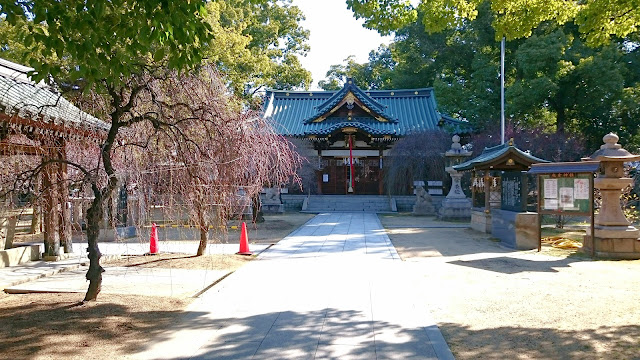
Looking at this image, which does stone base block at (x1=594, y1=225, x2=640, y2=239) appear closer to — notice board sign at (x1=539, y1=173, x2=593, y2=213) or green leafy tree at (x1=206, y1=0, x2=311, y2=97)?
notice board sign at (x1=539, y1=173, x2=593, y2=213)

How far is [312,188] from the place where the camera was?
99.4ft

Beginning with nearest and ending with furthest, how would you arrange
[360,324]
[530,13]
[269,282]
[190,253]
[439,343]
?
1. [439,343]
2. [360,324]
3. [269,282]
4. [530,13]
5. [190,253]

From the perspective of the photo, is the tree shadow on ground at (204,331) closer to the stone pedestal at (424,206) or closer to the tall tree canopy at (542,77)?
the stone pedestal at (424,206)

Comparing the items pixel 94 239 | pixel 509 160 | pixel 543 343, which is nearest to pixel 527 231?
pixel 509 160

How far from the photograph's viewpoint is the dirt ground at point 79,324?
5.10m

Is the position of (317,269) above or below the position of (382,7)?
below

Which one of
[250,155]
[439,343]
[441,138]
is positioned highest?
[441,138]

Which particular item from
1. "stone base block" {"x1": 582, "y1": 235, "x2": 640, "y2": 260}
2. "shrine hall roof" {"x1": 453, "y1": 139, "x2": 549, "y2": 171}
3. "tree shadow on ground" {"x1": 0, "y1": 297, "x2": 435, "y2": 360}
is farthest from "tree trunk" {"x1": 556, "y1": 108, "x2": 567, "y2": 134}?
"tree shadow on ground" {"x1": 0, "y1": 297, "x2": 435, "y2": 360}

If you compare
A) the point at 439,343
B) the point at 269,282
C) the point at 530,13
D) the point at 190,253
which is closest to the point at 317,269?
the point at 269,282

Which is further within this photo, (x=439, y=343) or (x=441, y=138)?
(x=441, y=138)

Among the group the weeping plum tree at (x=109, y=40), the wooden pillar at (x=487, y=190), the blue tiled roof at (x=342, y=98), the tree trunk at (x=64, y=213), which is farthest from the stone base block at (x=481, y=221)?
the blue tiled roof at (x=342, y=98)

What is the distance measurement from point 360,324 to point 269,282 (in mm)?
2947

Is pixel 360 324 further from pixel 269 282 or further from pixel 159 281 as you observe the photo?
pixel 159 281

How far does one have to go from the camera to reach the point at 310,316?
Answer: 253 inches
